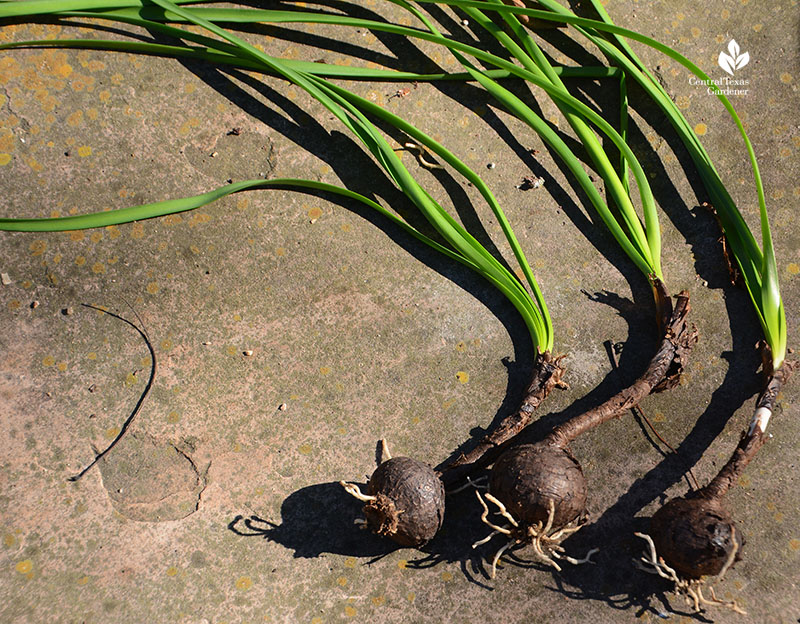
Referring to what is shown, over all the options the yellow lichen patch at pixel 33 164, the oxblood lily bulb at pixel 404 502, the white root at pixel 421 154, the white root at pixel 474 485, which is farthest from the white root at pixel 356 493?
the yellow lichen patch at pixel 33 164

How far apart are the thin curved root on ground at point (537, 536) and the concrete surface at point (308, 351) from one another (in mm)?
48

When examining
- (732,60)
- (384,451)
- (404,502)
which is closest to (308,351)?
(384,451)

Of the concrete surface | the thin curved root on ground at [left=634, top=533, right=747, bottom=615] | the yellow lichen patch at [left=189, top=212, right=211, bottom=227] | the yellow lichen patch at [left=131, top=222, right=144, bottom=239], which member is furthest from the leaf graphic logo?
the yellow lichen patch at [left=131, top=222, right=144, bottom=239]

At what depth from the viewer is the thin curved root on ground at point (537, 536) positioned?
1.37m

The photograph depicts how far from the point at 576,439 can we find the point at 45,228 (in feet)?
4.98

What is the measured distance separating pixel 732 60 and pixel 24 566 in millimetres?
2536

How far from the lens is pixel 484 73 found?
181 cm

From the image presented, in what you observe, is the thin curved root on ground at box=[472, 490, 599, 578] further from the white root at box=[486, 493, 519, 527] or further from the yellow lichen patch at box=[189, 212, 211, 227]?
the yellow lichen patch at box=[189, 212, 211, 227]

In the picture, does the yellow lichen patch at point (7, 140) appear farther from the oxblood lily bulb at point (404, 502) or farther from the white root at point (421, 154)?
the oxblood lily bulb at point (404, 502)

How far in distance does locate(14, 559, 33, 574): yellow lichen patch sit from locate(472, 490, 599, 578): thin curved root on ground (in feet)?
3.45

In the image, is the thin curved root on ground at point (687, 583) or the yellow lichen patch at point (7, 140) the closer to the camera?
the thin curved root on ground at point (687, 583)

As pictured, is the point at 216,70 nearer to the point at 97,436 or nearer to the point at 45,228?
the point at 45,228

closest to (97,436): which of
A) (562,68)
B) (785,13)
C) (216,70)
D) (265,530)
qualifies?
(265,530)

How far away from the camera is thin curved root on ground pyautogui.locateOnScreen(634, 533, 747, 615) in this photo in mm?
1374
